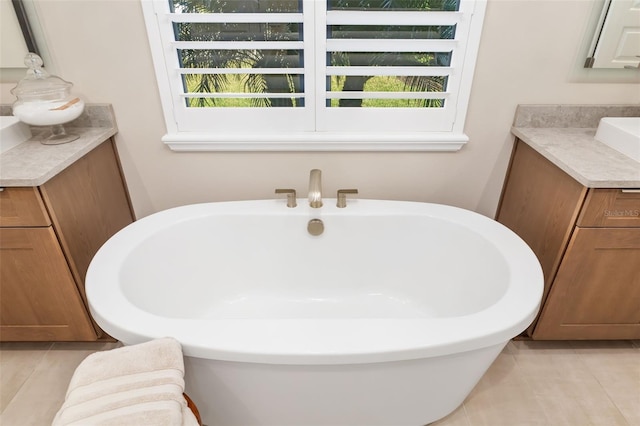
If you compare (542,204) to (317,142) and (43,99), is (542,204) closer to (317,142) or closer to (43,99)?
(317,142)

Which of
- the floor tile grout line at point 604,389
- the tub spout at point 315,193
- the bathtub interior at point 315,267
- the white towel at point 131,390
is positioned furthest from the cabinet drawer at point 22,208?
the floor tile grout line at point 604,389

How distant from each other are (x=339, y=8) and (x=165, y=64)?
72 centimetres

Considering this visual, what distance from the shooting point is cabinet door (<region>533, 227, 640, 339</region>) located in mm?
1398

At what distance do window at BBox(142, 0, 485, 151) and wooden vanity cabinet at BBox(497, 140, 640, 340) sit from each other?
382mm

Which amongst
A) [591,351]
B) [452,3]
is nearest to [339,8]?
[452,3]

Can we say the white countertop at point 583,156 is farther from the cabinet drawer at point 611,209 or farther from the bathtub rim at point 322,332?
the bathtub rim at point 322,332

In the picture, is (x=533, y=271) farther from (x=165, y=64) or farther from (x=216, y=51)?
(x=165, y=64)

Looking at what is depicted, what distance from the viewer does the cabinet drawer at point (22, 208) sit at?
1.31 m

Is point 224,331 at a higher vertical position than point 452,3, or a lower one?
lower

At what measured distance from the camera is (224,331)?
104cm

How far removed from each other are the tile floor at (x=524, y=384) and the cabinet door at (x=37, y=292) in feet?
0.39

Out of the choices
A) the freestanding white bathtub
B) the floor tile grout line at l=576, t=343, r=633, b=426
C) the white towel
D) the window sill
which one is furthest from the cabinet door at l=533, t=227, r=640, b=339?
the white towel

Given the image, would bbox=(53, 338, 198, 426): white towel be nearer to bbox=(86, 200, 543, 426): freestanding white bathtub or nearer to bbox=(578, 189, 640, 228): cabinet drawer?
bbox=(86, 200, 543, 426): freestanding white bathtub

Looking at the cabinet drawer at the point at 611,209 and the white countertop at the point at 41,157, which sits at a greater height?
the white countertop at the point at 41,157
